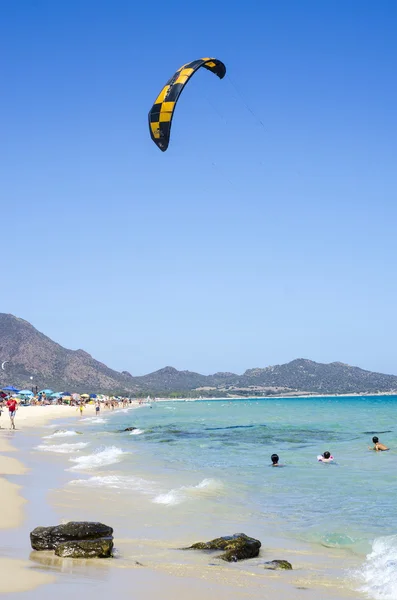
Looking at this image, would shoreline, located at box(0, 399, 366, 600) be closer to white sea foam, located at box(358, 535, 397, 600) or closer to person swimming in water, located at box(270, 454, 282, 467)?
white sea foam, located at box(358, 535, 397, 600)

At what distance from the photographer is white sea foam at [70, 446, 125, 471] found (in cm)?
1919

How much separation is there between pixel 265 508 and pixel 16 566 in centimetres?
661

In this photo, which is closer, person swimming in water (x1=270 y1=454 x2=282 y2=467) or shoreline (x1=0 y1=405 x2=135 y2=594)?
shoreline (x1=0 y1=405 x2=135 y2=594)

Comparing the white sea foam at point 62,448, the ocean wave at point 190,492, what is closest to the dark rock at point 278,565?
the ocean wave at point 190,492

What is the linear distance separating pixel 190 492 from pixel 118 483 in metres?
2.27

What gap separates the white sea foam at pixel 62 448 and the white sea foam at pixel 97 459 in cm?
140

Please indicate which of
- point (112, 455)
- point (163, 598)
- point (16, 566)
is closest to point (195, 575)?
point (163, 598)

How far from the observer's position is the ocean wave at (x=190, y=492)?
506 inches

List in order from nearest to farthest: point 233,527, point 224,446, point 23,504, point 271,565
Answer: point 271,565 < point 233,527 < point 23,504 < point 224,446

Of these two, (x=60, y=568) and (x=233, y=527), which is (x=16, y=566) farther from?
(x=233, y=527)

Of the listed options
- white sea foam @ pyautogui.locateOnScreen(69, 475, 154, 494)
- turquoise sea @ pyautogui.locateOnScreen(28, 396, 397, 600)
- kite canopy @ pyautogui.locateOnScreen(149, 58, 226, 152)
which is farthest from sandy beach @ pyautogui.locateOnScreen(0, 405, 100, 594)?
kite canopy @ pyautogui.locateOnScreen(149, 58, 226, 152)

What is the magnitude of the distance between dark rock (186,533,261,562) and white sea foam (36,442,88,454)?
16.7 meters

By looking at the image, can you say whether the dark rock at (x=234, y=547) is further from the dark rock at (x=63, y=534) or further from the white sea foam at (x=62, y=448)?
the white sea foam at (x=62, y=448)

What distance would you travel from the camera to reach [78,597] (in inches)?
238
